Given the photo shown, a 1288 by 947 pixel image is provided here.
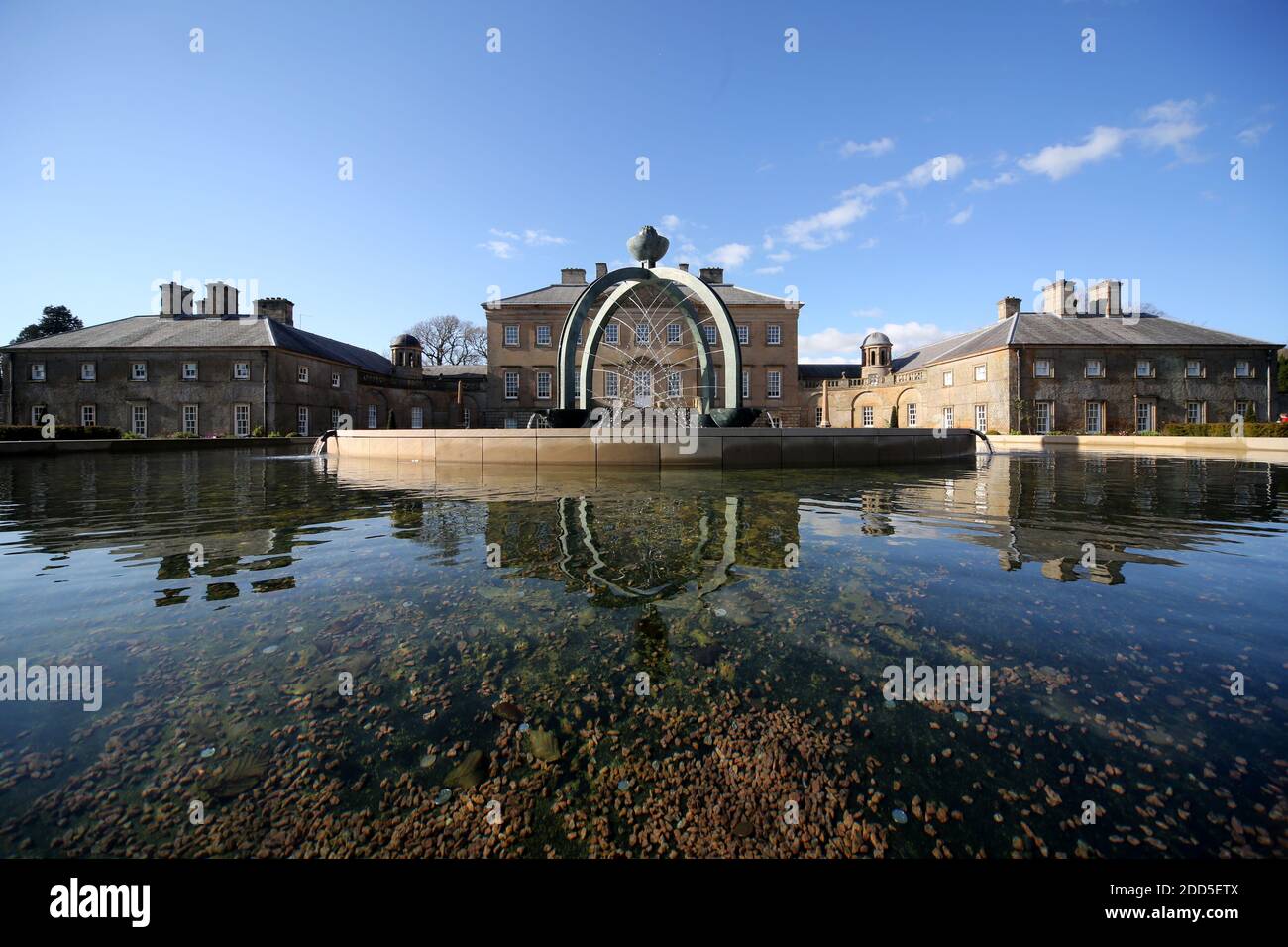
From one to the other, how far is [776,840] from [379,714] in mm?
1673

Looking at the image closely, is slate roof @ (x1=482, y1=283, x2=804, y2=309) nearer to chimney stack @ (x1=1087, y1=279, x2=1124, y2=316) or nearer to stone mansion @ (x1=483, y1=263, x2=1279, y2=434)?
stone mansion @ (x1=483, y1=263, x2=1279, y2=434)

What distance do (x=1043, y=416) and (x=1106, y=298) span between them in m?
Result: 13.7

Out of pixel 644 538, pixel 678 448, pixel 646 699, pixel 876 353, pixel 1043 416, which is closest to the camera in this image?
pixel 646 699

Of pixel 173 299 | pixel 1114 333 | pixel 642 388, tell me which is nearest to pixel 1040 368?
pixel 1114 333

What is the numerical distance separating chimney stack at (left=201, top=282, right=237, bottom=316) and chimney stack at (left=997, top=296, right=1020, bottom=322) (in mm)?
64990

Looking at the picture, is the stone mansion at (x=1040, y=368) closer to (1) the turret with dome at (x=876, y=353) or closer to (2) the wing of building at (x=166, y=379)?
(1) the turret with dome at (x=876, y=353)

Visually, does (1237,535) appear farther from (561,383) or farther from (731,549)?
(561,383)

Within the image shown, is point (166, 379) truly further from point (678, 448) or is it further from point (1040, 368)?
point (1040, 368)

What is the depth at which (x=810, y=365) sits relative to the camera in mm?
55469

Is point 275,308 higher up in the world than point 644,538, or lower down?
higher up

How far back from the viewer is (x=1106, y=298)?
44.7m

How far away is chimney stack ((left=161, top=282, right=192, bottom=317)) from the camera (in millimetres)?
43625
